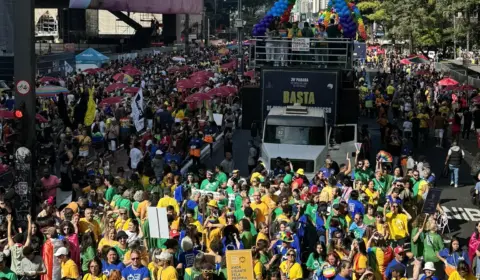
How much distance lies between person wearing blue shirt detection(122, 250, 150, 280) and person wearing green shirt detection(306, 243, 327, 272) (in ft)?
8.23

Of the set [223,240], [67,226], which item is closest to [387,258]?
[223,240]

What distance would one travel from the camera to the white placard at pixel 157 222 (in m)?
13.0

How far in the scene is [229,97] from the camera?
39844 millimetres

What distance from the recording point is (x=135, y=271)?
11.2 metres

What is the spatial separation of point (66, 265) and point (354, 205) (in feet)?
17.4

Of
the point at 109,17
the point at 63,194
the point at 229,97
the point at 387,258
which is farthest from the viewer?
the point at 109,17

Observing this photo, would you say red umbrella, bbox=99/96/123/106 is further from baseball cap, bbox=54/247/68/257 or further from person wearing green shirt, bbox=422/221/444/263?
baseball cap, bbox=54/247/68/257

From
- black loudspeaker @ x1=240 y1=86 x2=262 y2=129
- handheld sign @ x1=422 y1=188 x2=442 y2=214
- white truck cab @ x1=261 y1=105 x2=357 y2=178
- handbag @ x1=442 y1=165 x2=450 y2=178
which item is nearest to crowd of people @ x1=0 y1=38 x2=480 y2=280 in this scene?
handheld sign @ x1=422 y1=188 x2=442 y2=214

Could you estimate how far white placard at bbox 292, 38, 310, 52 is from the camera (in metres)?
26.6

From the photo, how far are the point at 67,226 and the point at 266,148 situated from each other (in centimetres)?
1114

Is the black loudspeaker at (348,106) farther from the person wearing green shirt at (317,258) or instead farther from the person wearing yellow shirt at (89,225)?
the person wearing green shirt at (317,258)

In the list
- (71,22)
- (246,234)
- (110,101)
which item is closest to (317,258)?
(246,234)

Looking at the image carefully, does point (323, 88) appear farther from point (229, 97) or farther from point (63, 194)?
point (229, 97)

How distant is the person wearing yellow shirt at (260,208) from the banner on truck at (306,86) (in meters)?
9.50
